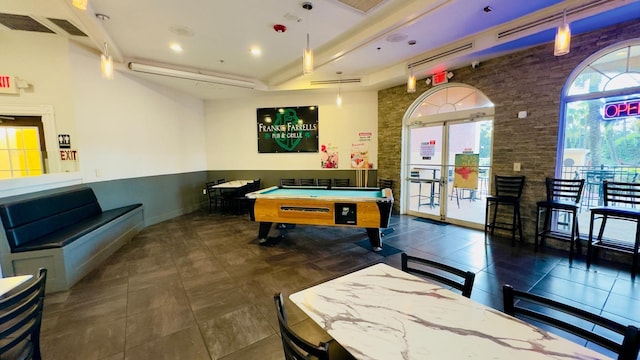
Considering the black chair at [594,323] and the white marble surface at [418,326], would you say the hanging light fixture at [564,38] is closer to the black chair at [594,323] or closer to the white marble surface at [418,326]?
the black chair at [594,323]

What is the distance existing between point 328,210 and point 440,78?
3.67m

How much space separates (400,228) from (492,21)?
369 cm

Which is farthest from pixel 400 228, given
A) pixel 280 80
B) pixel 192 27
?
pixel 192 27

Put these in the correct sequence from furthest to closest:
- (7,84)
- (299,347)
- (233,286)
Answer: (7,84), (233,286), (299,347)

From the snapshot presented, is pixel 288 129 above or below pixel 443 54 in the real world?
below

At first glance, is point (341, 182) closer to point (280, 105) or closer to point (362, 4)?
point (280, 105)

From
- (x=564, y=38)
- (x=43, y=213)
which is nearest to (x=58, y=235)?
(x=43, y=213)

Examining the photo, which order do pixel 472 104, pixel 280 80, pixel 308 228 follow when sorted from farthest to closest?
pixel 280 80 → pixel 308 228 → pixel 472 104

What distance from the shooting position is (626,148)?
353 centimetres

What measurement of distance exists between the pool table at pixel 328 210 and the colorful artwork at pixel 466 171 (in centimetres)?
213

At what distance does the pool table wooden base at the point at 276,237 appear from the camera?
4074mm

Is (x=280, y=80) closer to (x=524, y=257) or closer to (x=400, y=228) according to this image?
(x=400, y=228)

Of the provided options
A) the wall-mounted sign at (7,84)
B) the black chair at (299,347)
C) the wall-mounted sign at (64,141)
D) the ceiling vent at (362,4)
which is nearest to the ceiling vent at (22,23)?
the wall-mounted sign at (7,84)

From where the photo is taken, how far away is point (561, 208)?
3738 millimetres
